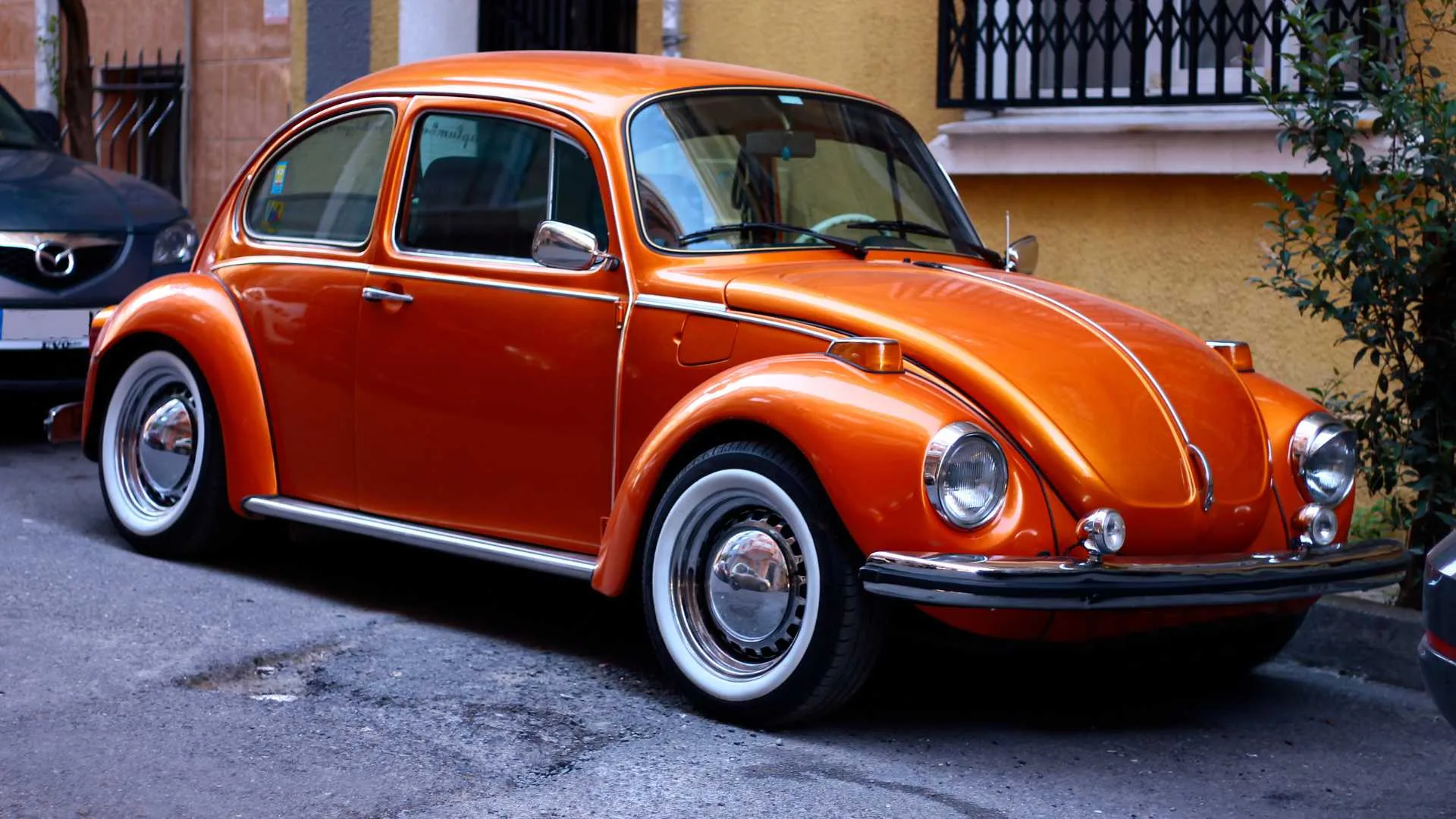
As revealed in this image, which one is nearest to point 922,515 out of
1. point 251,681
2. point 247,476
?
point 251,681

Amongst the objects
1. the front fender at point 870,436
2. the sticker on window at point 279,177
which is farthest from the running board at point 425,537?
the sticker on window at point 279,177

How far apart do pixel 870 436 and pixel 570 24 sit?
24.5ft

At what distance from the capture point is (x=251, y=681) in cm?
495

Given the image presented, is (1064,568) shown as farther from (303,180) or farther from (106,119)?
(106,119)

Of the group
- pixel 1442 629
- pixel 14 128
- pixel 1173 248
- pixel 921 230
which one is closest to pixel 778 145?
pixel 921 230

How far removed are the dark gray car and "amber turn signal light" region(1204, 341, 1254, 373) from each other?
5.24 metres

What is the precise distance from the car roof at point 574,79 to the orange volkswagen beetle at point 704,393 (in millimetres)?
16

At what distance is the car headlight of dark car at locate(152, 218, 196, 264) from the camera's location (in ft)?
28.9

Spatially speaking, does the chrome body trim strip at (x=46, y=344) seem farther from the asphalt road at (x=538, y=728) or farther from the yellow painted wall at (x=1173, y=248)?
the yellow painted wall at (x=1173, y=248)

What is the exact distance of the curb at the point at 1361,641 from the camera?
5473mm

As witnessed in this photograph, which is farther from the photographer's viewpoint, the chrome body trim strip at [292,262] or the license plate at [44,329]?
the license plate at [44,329]

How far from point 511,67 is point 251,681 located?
2058mm

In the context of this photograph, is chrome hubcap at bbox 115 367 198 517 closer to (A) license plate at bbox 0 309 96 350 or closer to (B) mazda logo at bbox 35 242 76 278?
(A) license plate at bbox 0 309 96 350

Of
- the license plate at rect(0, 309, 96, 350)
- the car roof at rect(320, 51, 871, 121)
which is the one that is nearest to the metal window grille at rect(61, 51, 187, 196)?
the license plate at rect(0, 309, 96, 350)
